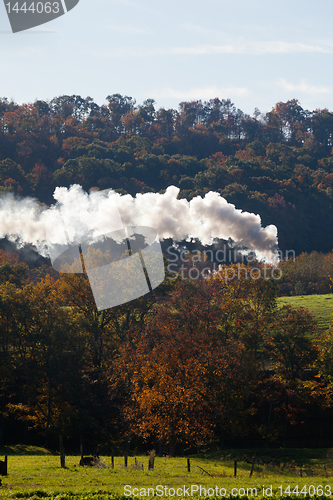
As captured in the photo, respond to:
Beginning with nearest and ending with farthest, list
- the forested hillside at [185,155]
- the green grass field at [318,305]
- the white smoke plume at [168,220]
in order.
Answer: the white smoke plume at [168,220] < the green grass field at [318,305] < the forested hillside at [185,155]

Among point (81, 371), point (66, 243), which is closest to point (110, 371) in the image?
point (81, 371)

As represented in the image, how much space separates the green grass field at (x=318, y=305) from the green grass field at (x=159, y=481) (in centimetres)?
3043

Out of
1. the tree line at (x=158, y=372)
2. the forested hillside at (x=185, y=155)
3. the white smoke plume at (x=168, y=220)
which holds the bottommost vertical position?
the tree line at (x=158, y=372)

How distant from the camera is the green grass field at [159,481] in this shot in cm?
1739

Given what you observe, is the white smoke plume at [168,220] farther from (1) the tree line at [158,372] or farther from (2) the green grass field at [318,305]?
(2) the green grass field at [318,305]

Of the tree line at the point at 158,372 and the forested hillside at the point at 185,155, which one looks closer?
the tree line at the point at 158,372

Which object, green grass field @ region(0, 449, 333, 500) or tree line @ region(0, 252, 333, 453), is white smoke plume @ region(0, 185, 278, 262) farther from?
green grass field @ region(0, 449, 333, 500)

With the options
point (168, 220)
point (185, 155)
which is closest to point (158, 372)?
point (168, 220)

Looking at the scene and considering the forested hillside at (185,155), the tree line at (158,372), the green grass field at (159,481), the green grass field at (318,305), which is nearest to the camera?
the green grass field at (159,481)

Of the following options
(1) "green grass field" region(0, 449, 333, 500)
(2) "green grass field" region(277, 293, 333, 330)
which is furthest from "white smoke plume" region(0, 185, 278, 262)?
(1) "green grass field" region(0, 449, 333, 500)

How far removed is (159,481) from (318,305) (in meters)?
49.7

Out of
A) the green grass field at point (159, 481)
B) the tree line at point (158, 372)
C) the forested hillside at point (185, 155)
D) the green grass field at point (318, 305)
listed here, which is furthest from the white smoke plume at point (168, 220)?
the forested hillside at point (185, 155)

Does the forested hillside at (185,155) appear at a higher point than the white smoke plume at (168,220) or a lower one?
higher

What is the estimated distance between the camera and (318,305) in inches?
2562
